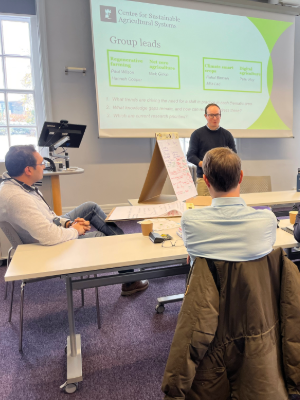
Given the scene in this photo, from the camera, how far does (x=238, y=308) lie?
912mm

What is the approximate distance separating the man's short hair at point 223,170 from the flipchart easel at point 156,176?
3.67ft

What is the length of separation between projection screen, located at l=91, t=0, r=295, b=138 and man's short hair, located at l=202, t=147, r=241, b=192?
3.18 meters

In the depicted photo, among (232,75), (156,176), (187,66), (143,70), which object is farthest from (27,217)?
(232,75)

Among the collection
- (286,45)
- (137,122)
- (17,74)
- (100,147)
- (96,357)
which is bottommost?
(96,357)

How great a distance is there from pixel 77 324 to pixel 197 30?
4052 mm

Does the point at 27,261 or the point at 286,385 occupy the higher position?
the point at 27,261

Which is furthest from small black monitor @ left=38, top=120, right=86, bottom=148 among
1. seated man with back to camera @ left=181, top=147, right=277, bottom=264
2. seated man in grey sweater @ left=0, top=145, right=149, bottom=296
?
seated man with back to camera @ left=181, top=147, right=277, bottom=264

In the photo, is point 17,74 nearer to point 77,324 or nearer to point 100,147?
point 100,147

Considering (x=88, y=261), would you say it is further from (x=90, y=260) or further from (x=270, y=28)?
(x=270, y=28)

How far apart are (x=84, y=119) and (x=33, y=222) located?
9.55 ft

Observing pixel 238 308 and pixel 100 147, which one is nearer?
pixel 238 308

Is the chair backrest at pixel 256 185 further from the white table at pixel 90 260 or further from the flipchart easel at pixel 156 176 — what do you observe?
the white table at pixel 90 260

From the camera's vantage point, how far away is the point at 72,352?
5.01 ft

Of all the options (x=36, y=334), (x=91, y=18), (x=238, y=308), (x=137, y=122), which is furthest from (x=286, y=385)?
(x=91, y=18)
